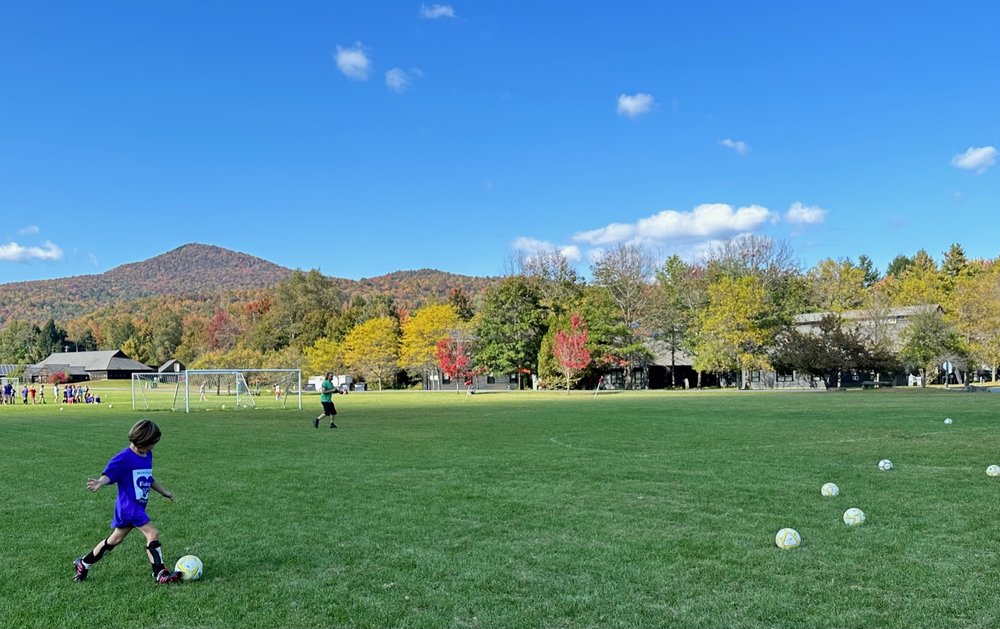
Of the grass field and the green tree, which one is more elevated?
the green tree

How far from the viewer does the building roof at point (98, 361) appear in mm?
121562

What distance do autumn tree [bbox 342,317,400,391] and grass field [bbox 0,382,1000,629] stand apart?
6169 cm

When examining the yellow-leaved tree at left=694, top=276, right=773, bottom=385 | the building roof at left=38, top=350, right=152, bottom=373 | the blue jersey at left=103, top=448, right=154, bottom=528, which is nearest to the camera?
the blue jersey at left=103, top=448, right=154, bottom=528

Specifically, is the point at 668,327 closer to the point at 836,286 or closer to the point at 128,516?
the point at 836,286

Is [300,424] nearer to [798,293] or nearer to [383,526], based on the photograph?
[383,526]

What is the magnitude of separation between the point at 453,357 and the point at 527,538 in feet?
211

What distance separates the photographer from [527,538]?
7.42 m

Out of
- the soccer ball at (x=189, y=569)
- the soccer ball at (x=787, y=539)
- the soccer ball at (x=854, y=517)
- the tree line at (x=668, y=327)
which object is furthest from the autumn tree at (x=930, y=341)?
the soccer ball at (x=189, y=569)

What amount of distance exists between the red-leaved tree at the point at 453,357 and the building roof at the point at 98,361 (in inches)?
3057

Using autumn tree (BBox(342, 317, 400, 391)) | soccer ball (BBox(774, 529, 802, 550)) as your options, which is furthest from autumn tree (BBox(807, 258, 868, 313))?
soccer ball (BBox(774, 529, 802, 550))

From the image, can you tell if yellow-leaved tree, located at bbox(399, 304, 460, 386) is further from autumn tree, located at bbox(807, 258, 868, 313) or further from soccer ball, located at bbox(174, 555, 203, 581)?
soccer ball, located at bbox(174, 555, 203, 581)

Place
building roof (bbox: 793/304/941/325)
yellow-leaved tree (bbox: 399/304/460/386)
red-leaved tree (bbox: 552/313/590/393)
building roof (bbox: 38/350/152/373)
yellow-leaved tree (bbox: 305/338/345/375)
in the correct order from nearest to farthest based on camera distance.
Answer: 1. building roof (bbox: 793/304/941/325)
2. red-leaved tree (bbox: 552/313/590/393)
3. yellow-leaved tree (bbox: 399/304/460/386)
4. yellow-leaved tree (bbox: 305/338/345/375)
5. building roof (bbox: 38/350/152/373)

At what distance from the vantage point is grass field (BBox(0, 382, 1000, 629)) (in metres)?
5.27

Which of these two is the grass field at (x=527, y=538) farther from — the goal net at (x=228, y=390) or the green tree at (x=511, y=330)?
the green tree at (x=511, y=330)
